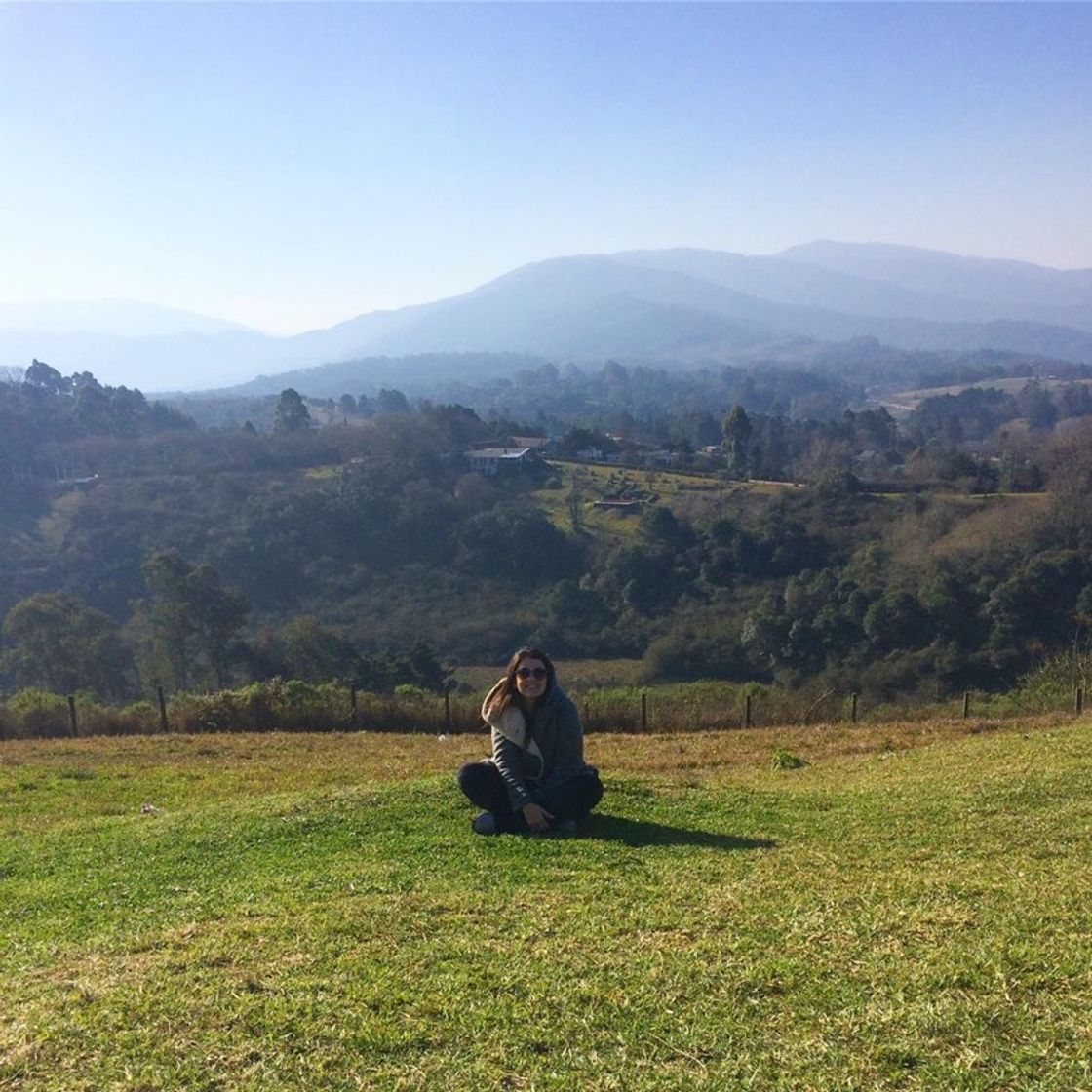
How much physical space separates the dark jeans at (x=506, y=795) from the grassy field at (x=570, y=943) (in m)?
0.27

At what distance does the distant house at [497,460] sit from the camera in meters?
62.9

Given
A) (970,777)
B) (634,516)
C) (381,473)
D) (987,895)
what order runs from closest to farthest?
(987,895) < (970,777) < (634,516) < (381,473)

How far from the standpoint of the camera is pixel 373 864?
6074 mm

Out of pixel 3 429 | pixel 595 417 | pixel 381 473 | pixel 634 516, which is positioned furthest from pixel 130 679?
pixel 595 417

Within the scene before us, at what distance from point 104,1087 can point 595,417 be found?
121282 millimetres

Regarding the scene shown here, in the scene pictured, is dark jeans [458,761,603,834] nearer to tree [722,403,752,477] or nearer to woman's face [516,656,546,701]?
woman's face [516,656,546,701]

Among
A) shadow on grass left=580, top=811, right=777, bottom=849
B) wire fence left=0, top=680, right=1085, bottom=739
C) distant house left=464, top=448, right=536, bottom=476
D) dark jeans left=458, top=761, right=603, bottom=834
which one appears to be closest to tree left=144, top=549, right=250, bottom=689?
wire fence left=0, top=680, right=1085, bottom=739

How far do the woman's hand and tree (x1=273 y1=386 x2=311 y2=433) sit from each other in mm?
70971

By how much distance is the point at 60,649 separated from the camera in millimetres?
33625

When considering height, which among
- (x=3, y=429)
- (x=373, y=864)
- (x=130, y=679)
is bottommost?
(x=130, y=679)

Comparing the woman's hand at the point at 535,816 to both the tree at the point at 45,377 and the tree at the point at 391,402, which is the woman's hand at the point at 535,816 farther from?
the tree at the point at 391,402

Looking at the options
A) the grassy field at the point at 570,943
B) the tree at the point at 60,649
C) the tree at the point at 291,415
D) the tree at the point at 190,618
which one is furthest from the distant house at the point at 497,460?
the grassy field at the point at 570,943

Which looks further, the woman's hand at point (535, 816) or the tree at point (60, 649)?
the tree at point (60, 649)

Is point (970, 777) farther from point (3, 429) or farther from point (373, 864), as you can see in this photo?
Result: point (3, 429)
